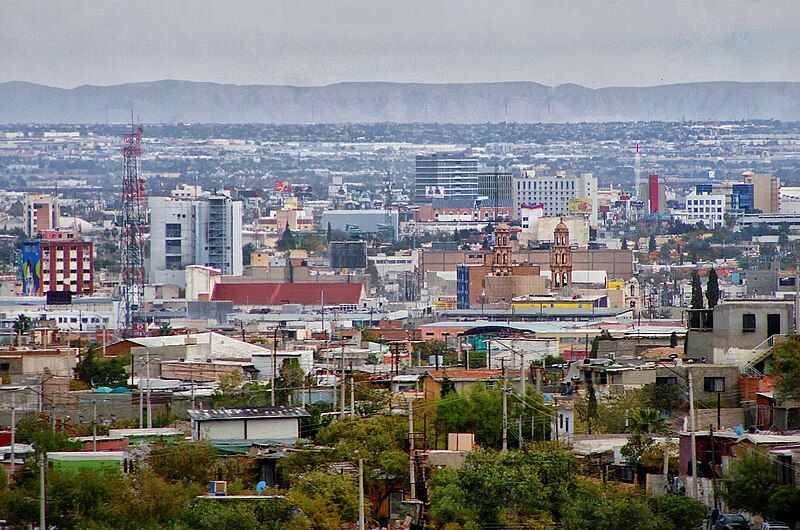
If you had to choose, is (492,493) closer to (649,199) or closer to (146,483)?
(146,483)

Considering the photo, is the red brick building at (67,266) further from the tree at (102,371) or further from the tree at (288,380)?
the tree at (288,380)

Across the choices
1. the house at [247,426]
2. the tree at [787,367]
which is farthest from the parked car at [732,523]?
the house at [247,426]

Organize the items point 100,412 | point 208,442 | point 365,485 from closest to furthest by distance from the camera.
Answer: point 365,485 < point 208,442 < point 100,412

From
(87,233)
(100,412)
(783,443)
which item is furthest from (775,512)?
(87,233)

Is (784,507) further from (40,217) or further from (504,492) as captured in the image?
(40,217)

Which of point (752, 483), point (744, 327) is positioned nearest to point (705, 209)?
point (744, 327)

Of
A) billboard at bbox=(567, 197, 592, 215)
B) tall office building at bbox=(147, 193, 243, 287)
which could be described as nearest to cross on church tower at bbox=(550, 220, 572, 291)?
tall office building at bbox=(147, 193, 243, 287)
